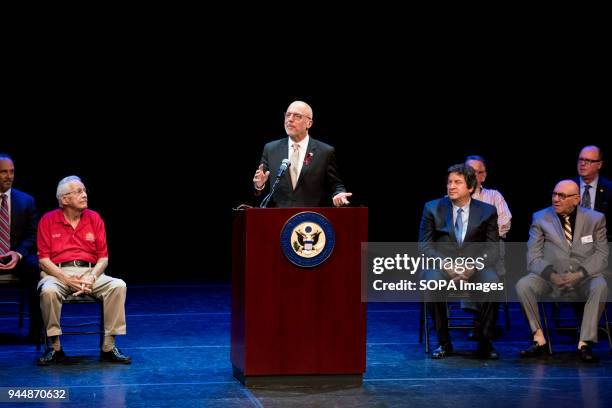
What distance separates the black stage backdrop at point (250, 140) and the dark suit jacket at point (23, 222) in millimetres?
2480

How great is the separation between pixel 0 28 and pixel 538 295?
514cm

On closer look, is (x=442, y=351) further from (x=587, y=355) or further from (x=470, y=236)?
(x=587, y=355)

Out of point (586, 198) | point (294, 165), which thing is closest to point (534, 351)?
point (586, 198)

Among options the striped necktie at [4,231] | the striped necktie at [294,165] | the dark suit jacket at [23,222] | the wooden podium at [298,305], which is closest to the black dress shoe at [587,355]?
the wooden podium at [298,305]

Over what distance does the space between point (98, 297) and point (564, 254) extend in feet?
9.31

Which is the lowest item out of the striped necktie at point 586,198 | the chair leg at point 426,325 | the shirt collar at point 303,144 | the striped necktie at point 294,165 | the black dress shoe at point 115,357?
the black dress shoe at point 115,357

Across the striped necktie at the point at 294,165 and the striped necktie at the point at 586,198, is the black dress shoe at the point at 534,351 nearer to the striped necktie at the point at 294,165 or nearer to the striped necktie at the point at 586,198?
the striped necktie at the point at 586,198

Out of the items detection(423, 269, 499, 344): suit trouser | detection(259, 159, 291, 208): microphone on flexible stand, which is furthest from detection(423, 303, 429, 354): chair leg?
detection(259, 159, 291, 208): microphone on flexible stand

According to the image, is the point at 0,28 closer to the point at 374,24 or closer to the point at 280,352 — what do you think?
the point at 374,24

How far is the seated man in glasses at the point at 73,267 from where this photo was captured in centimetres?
508

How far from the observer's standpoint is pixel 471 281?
5453 mm

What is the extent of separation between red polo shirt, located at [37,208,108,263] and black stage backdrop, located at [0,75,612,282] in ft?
10.8

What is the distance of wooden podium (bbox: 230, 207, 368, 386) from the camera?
4.36m

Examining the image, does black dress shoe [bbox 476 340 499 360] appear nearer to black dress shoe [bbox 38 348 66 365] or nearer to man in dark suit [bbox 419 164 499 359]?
man in dark suit [bbox 419 164 499 359]
